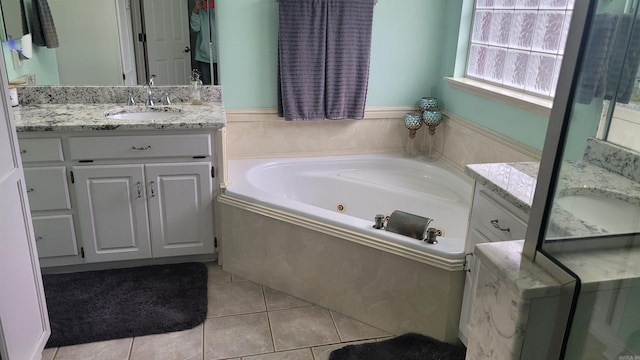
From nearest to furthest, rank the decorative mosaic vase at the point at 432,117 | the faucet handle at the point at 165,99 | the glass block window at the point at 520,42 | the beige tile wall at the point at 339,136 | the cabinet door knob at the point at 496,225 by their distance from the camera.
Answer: the cabinet door knob at the point at 496,225, the glass block window at the point at 520,42, the faucet handle at the point at 165,99, the beige tile wall at the point at 339,136, the decorative mosaic vase at the point at 432,117

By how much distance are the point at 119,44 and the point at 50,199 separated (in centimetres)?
98

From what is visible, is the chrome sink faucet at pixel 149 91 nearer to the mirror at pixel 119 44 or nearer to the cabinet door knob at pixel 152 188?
the mirror at pixel 119 44

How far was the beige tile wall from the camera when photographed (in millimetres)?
3090

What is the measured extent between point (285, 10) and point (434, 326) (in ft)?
6.27

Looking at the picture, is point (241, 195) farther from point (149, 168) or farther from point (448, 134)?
point (448, 134)

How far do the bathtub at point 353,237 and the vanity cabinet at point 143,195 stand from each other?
0.53 feet

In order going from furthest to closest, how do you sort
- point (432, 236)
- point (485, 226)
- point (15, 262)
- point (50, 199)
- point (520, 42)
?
point (520, 42) → point (50, 199) → point (432, 236) → point (485, 226) → point (15, 262)

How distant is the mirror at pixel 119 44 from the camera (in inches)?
110

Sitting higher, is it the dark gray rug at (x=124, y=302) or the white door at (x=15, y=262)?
the white door at (x=15, y=262)

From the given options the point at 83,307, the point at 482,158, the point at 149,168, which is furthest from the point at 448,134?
the point at 83,307

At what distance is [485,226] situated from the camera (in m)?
1.89

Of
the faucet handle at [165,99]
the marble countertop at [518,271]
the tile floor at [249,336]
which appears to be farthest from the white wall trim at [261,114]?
the marble countertop at [518,271]

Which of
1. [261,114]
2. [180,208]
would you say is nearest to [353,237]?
[180,208]

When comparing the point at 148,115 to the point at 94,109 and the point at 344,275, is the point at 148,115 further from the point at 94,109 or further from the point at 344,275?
the point at 344,275
